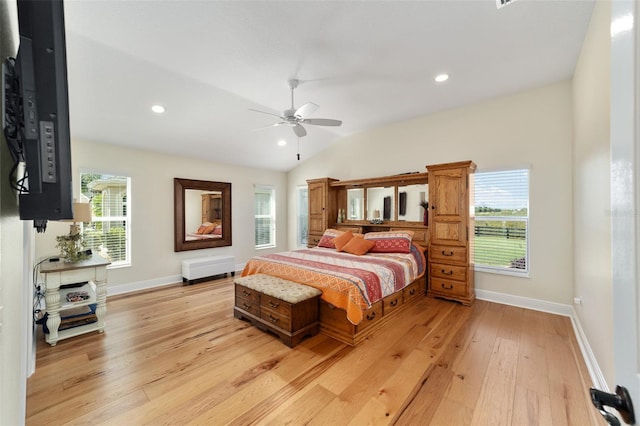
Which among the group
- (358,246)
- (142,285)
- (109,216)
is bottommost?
(142,285)

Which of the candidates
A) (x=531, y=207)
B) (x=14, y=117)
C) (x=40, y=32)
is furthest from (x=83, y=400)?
(x=531, y=207)

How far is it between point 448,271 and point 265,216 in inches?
175

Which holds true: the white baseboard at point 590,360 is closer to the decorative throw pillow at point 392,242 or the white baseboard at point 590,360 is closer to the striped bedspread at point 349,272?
the striped bedspread at point 349,272

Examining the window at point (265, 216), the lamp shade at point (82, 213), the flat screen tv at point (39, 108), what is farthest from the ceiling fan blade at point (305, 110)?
the window at point (265, 216)

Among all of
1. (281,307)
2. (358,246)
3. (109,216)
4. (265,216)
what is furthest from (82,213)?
(265,216)

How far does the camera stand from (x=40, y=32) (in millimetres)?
715

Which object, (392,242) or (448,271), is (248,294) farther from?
(448,271)

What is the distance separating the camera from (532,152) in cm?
355

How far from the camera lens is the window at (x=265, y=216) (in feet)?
21.1

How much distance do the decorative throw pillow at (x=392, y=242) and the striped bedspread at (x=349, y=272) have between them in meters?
0.12

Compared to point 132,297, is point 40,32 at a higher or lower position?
higher

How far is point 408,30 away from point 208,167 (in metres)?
4.45

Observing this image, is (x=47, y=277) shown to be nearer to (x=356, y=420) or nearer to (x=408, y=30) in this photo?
(x=356, y=420)

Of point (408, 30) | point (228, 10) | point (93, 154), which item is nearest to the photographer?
point (228, 10)
